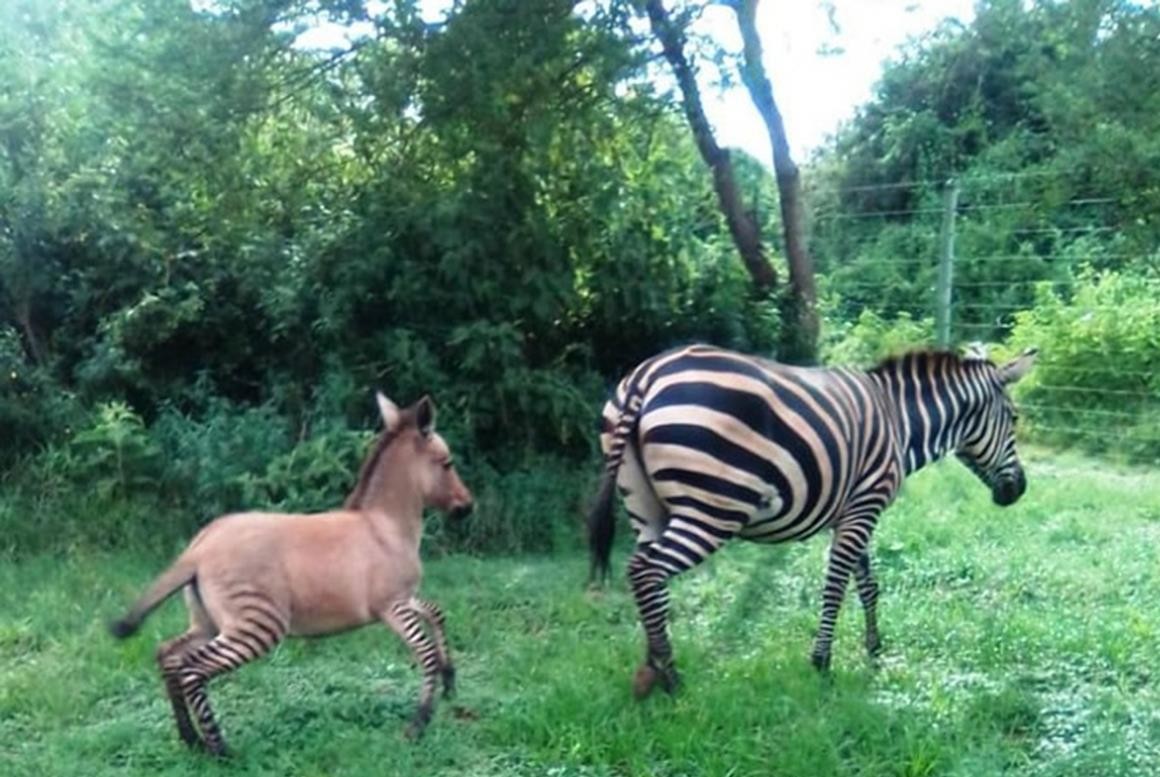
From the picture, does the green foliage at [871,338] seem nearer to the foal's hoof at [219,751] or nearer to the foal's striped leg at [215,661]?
the foal's striped leg at [215,661]

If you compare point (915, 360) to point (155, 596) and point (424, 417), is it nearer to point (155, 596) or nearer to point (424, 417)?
point (424, 417)

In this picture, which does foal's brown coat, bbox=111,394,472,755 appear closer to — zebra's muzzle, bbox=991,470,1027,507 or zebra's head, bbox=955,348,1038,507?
zebra's head, bbox=955,348,1038,507

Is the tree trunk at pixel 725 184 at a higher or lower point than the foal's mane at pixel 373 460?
higher

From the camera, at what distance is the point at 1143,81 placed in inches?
175

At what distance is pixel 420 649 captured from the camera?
4.70 metres

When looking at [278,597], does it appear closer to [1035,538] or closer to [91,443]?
[91,443]

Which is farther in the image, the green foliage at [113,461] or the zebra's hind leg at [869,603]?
the green foliage at [113,461]

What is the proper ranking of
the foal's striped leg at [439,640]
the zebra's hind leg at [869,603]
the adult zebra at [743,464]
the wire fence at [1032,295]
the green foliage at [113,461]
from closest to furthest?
the foal's striped leg at [439,640] → the adult zebra at [743,464] → the zebra's hind leg at [869,603] → the green foliage at [113,461] → the wire fence at [1032,295]

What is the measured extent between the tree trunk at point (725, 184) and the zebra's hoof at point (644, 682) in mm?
5014

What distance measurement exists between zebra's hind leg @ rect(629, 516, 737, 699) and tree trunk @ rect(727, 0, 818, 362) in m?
4.88

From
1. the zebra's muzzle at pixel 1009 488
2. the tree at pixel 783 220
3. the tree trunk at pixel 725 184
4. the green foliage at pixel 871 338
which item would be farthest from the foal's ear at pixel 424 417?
the green foliage at pixel 871 338

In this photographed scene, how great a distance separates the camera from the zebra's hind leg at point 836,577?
528 cm

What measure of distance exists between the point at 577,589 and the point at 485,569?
2.43 feet

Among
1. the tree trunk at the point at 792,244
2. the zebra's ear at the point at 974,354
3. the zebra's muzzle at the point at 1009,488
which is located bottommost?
the zebra's muzzle at the point at 1009,488
